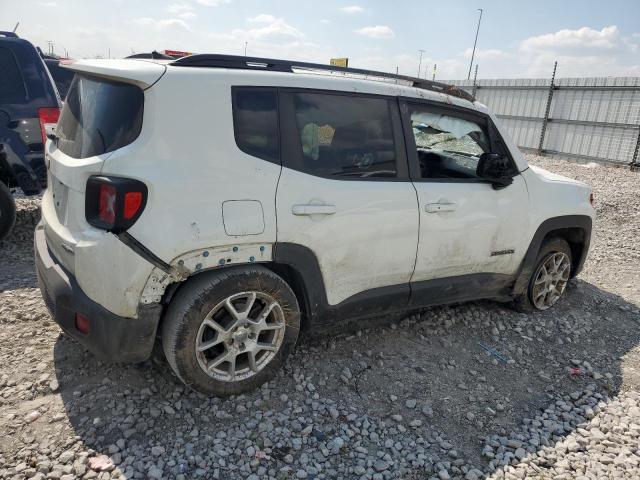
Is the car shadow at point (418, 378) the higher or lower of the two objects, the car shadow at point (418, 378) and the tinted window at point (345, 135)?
the lower

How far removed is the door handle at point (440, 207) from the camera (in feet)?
10.6

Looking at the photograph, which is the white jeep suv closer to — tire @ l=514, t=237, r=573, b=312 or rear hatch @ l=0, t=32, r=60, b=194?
tire @ l=514, t=237, r=573, b=312

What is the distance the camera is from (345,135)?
2.98 metres

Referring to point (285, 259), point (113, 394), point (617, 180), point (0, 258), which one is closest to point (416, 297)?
point (285, 259)

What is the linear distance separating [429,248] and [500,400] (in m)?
1.11

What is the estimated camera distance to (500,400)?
10.3 feet

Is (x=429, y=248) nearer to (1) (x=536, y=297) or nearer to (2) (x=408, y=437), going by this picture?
(2) (x=408, y=437)

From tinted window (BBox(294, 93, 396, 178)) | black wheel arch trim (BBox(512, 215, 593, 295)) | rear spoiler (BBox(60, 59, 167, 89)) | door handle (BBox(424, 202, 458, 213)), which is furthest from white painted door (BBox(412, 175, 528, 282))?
rear spoiler (BBox(60, 59, 167, 89))

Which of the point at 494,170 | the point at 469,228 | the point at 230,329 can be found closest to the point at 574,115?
the point at 494,170

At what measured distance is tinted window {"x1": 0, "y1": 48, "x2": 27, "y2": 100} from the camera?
188 inches

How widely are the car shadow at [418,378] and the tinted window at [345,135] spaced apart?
129cm

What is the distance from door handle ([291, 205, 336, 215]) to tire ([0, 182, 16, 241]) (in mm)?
3832

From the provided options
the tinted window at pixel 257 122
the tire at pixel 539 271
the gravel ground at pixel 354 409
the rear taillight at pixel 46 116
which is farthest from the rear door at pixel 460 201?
the rear taillight at pixel 46 116

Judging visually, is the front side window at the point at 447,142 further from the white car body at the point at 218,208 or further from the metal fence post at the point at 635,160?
the metal fence post at the point at 635,160
